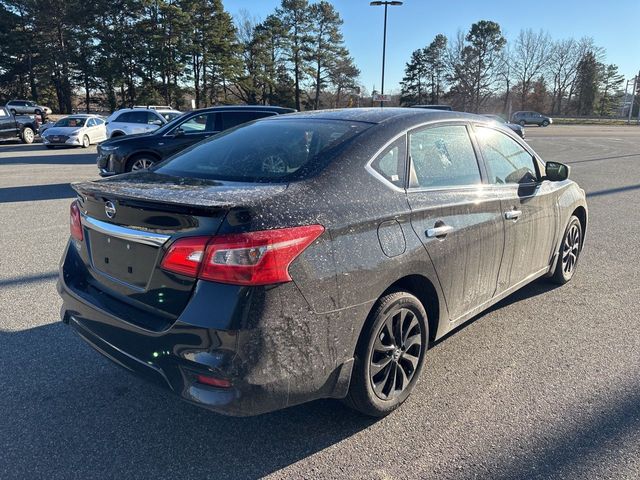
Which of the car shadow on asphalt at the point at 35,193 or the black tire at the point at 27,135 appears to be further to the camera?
the black tire at the point at 27,135

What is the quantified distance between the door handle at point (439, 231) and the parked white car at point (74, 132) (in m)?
21.4

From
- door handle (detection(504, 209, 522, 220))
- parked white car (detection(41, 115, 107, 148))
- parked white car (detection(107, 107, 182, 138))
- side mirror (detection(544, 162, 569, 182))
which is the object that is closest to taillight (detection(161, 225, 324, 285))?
door handle (detection(504, 209, 522, 220))

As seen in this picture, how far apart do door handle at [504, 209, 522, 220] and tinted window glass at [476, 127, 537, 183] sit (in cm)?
24

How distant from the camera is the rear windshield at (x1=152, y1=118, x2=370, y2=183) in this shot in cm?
265

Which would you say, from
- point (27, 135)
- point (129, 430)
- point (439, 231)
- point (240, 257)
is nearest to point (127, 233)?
point (240, 257)

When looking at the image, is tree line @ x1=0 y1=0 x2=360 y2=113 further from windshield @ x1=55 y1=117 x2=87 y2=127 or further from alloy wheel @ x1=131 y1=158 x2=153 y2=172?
alloy wheel @ x1=131 y1=158 x2=153 y2=172

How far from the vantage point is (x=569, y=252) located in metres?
4.77

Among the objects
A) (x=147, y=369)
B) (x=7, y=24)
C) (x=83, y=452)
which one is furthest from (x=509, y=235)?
(x=7, y=24)

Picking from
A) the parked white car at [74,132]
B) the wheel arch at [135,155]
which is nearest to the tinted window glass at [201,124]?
the wheel arch at [135,155]

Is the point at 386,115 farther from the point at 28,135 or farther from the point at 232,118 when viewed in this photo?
the point at 28,135

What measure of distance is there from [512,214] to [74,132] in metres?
21.3

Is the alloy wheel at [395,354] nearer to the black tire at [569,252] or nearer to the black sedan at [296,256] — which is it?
the black sedan at [296,256]

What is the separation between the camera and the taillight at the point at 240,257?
2031 mm

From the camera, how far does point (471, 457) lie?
7.97 feet
